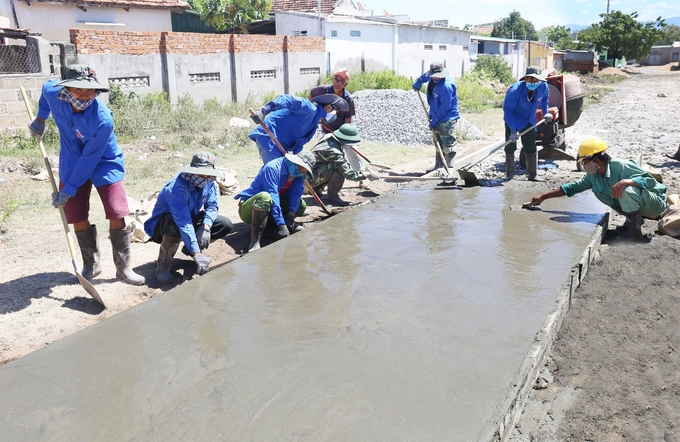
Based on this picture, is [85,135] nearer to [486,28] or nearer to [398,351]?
[398,351]

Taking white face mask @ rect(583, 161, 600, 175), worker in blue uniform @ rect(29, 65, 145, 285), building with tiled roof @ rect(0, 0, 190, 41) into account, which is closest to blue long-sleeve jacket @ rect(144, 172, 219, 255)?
worker in blue uniform @ rect(29, 65, 145, 285)

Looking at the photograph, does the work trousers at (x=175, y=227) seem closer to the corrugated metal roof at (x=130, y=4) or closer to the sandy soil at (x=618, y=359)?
the sandy soil at (x=618, y=359)

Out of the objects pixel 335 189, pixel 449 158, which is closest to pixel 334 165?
pixel 335 189

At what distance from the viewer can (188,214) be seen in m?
4.55

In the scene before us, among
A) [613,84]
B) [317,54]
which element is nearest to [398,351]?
[317,54]

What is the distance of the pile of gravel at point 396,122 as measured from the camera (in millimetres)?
12078

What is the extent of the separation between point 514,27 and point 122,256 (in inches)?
2513

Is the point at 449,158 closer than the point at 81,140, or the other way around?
the point at 81,140

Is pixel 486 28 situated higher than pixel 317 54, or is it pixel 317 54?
pixel 486 28

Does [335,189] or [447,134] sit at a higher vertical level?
[447,134]

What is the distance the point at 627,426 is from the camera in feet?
9.37

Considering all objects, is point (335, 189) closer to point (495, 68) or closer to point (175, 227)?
point (175, 227)

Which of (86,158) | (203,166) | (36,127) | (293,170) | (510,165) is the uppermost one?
(36,127)

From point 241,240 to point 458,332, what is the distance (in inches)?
116
